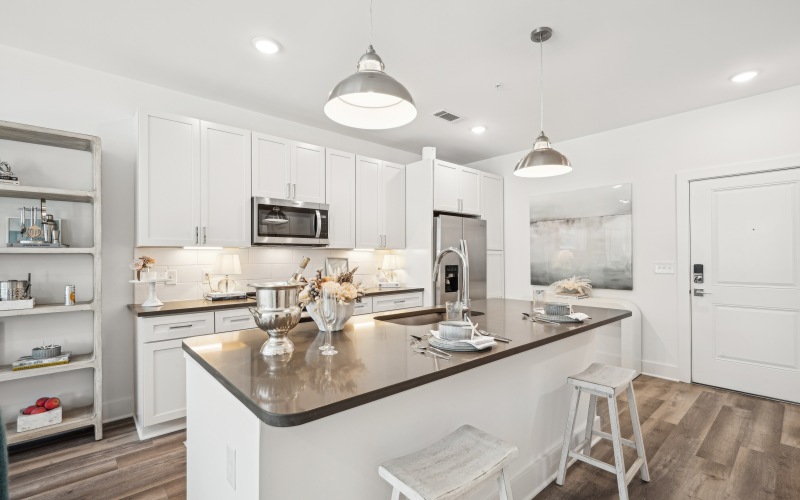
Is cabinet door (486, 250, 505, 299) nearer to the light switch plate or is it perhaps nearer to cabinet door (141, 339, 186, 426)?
the light switch plate

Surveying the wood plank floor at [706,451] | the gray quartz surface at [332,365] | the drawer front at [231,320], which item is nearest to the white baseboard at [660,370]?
the wood plank floor at [706,451]

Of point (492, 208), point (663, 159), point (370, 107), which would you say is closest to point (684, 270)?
point (663, 159)

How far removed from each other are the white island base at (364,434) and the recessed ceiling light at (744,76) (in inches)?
113

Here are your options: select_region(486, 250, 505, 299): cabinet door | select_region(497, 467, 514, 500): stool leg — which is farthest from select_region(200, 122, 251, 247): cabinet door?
select_region(486, 250, 505, 299): cabinet door

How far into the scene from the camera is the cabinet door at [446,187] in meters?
4.51

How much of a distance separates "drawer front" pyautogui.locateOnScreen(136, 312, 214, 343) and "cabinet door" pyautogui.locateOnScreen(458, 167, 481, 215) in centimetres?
320

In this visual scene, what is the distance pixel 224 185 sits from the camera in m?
3.29

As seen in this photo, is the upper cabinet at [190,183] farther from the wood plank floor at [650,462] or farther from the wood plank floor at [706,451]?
the wood plank floor at [706,451]

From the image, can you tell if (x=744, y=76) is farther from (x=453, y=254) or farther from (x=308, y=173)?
(x=308, y=173)

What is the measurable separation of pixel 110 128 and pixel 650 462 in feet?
15.3

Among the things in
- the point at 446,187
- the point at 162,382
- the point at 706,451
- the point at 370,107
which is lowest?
the point at 706,451

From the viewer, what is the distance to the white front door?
3.32 m

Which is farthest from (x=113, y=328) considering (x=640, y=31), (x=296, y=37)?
(x=640, y=31)

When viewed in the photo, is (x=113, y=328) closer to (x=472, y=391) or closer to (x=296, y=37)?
(x=296, y=37)
